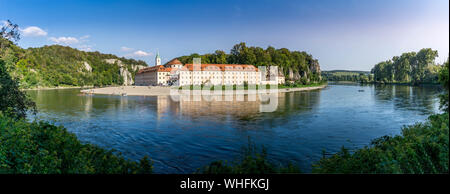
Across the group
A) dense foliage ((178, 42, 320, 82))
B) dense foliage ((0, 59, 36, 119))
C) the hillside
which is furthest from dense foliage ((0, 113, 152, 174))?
dense foliage ((178, 42, 320, 82))

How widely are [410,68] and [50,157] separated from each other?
312ft

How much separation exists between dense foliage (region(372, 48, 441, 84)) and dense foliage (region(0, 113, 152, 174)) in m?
68.0

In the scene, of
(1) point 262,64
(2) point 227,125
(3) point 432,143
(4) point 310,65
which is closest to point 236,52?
(1) point 262,64

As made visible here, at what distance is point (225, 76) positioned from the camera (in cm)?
7700

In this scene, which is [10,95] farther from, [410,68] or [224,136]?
[410,68]

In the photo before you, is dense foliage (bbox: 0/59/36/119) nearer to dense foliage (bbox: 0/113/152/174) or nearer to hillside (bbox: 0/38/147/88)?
dense foliage (bbox: 0/113/152/174)

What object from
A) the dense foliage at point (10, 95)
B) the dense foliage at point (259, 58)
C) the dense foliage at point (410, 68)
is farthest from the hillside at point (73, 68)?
the dense foliage at point (410, 68)

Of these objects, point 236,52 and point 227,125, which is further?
point 236,52

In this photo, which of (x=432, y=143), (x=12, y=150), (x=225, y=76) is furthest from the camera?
(x=225, y=76)

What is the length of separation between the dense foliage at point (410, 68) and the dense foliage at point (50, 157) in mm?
67994
